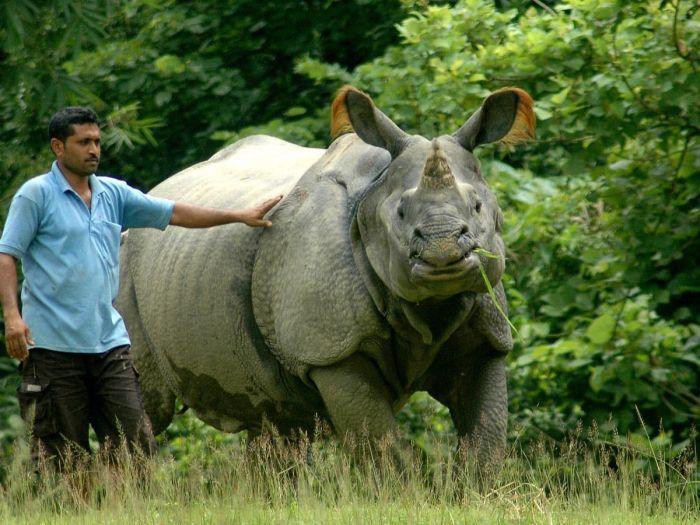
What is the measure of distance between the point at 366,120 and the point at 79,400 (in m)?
1.84

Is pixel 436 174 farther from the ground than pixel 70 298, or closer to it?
farther from the ground

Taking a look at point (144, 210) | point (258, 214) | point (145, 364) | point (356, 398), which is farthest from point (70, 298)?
point (145, 364)

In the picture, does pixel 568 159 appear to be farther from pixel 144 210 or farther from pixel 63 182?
pixel 63 182

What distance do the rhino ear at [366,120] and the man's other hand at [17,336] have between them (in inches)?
71.3

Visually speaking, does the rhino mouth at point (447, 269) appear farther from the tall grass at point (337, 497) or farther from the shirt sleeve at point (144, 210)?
the shirt sleeve at point (144, 210)

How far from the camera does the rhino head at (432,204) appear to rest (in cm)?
632

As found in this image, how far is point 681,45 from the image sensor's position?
8906 millimetres

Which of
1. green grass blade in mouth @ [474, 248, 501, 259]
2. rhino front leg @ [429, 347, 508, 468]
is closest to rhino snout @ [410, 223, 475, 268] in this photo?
green grass blade in mouth @ [474, 248, 501, 259]

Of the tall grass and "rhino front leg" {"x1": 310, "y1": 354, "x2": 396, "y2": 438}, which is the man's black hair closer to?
the tall grass

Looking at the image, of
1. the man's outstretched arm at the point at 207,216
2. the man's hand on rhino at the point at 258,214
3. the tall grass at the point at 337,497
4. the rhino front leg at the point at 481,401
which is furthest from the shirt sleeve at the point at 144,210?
the rhino front leg at the point at 481,401

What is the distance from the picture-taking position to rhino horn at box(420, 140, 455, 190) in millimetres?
6531

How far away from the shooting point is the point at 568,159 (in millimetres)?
9391

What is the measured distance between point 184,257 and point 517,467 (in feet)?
7.16

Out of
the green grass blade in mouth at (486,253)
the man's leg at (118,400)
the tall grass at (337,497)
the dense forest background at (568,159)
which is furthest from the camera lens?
the dense forest background at (568,159)
